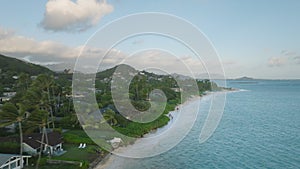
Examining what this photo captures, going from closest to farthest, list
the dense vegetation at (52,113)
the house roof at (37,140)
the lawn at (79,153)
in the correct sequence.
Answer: the dense vegetation at (52,113) < the lawn at (79,153) < the house roof at (37,140)

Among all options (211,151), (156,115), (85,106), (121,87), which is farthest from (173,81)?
(211,151)

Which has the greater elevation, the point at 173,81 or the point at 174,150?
the point at 173,81

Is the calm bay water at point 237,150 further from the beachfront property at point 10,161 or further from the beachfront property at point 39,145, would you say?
the beachfront property at point 10,161

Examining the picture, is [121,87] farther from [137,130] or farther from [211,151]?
[211,151]

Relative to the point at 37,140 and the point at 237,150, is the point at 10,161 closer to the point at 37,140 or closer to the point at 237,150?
the point at 37,140

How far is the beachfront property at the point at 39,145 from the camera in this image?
55.1ft

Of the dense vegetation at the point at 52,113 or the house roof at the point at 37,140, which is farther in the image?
the house roof at the point at 37,140

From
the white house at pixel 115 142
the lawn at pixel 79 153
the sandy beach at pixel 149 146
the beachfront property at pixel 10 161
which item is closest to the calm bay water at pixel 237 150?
the sandy beach at pixel 149 146

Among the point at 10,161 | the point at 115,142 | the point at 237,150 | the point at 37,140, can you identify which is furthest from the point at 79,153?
the point at 237,150

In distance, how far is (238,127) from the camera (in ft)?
103

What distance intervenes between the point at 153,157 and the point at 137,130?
6.62 metres

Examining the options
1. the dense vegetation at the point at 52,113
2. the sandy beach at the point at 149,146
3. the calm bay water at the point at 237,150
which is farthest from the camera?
the calm bay water at the point at 237,150

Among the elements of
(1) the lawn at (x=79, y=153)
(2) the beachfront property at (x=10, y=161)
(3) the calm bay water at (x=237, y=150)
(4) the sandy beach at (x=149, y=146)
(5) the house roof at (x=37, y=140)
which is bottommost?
(3) the calm bay water at (x=237, y=150)

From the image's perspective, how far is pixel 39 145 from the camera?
17.3 m
